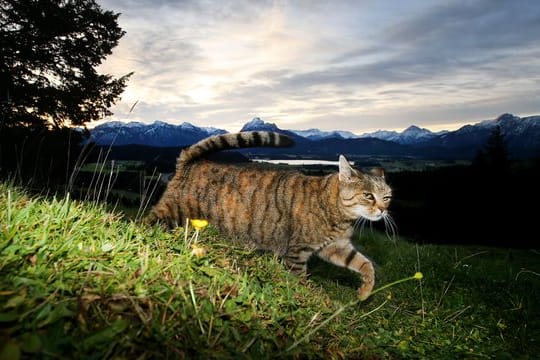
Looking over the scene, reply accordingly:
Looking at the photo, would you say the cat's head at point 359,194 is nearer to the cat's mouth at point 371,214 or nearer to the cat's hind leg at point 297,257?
the cat's mouth at point 371,214

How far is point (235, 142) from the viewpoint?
679 centimetres

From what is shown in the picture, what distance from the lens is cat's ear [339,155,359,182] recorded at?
6.76m

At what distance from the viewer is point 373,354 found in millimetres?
2875

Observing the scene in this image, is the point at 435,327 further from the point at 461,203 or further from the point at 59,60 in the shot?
the point at 461,203

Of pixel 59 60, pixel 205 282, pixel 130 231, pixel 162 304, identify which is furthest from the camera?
pixel 59 60

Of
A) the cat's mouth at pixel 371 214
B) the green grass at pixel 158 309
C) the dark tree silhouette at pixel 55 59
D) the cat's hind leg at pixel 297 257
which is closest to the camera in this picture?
the green grass at pixel 158 309

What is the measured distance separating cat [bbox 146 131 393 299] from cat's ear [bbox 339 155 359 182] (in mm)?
19

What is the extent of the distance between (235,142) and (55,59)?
2394 cm

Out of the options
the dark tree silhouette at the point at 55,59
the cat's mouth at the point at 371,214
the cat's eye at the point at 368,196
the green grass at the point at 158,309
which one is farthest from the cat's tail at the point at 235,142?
the dark tree silhouette at the point at 55,59

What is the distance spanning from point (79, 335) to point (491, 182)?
255ft

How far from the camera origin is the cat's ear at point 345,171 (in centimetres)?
676

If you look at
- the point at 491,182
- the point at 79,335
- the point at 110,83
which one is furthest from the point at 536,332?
the point at 491,182

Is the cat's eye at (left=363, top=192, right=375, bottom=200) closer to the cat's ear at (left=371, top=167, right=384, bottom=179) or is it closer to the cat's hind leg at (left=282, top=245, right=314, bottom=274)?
the cat's ear at (left=371, top=167, right=384, bottom=179)

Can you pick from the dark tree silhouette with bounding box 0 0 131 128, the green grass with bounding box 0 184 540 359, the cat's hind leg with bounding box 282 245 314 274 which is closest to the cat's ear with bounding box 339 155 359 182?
the cat's hind leg with bounding box 282 245 314 274
